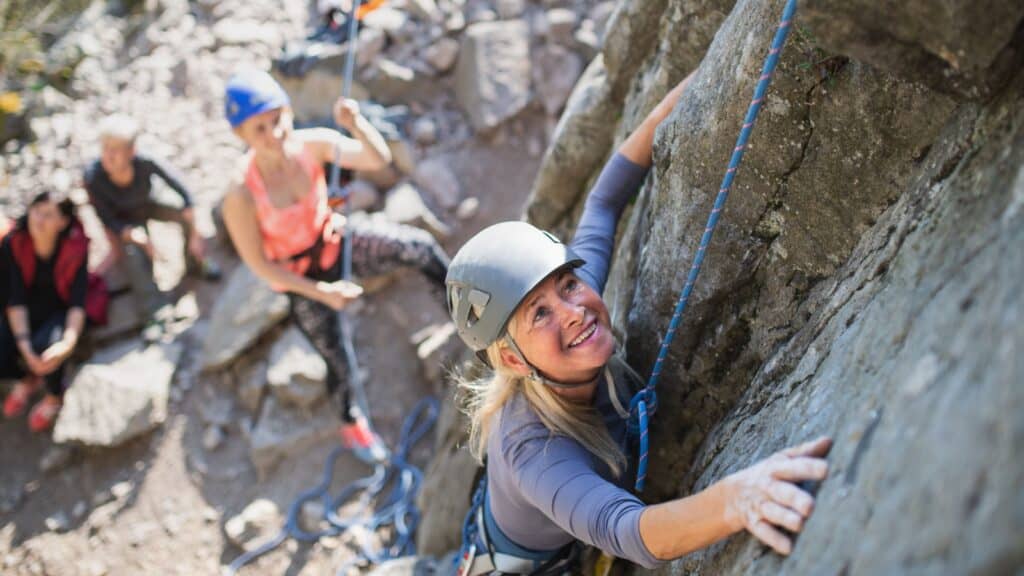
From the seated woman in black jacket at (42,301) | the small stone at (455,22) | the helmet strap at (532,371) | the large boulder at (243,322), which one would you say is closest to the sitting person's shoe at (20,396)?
the seated woman in black jacket at (42,301)

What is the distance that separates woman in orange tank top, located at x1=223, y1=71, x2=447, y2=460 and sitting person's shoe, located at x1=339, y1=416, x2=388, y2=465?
43.9 inches

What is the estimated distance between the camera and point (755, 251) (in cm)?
288

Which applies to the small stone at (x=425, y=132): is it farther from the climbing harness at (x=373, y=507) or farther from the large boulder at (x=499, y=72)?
the climbing harness at (x=373, y=507)

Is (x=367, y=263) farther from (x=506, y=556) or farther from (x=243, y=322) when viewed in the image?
(x=506, y=556)

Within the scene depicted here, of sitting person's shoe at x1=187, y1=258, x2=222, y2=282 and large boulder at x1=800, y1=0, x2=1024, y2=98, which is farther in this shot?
sitting person's shoe at x1=187, y1=258, x2=222, y2=282

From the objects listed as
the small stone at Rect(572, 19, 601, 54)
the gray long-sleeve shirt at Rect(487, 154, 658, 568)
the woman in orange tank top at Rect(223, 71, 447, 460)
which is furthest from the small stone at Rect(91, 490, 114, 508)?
the small stone at Rect(572, 19, 601, 54)

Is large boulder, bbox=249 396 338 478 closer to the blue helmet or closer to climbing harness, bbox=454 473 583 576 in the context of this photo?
the blue helmet

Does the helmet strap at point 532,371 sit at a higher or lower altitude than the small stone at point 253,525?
higher

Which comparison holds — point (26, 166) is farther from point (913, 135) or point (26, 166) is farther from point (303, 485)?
point (913, 135)

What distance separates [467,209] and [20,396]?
4699 mm

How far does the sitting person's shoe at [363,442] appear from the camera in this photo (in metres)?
6.81

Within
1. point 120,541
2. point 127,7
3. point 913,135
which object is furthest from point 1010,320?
point 127,7

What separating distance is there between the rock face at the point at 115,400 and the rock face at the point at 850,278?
522 cm

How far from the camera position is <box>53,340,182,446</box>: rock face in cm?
710
